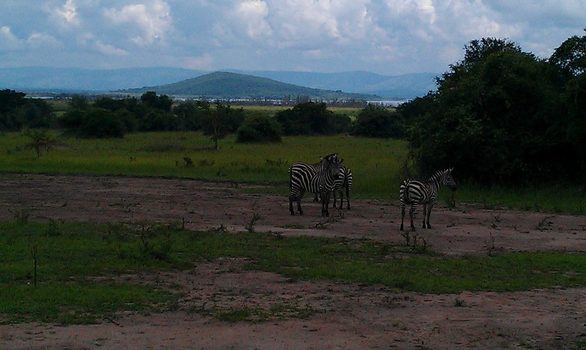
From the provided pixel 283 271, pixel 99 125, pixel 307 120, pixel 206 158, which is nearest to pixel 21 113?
pixel 99 125

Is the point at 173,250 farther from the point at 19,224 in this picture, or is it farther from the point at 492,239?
the point at 492,239

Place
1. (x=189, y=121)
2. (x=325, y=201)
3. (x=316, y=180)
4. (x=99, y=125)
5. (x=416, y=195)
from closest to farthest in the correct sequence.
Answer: (x=416, y=195), (x=325, y=201), (x=316, y=180), (x=99, y=125), (x=189, y=121)

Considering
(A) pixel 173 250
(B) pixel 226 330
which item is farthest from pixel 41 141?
(B) pixel 226 330

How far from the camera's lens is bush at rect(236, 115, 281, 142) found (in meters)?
50.2

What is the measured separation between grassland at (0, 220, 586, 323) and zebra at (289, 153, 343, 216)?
13.3 feet

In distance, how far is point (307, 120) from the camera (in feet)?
208

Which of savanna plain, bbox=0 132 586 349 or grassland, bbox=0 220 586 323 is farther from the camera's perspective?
grassland, bbox=0 220 586 323

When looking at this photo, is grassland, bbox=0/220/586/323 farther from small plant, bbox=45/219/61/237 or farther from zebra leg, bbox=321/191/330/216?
zebra leg, bbox=321/191/330/216

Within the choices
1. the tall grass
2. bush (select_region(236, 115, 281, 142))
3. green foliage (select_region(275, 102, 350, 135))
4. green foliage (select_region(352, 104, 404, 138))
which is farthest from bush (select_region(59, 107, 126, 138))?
green foliage (select_region(352, 104, 404, 138))

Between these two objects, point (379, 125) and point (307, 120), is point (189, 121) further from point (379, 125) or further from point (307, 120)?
point (379, 125)

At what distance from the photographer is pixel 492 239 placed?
16.1 metres

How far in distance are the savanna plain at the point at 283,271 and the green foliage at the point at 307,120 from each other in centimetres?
3662

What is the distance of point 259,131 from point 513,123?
2563cm

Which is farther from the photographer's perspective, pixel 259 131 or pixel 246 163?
pixel 259 131
